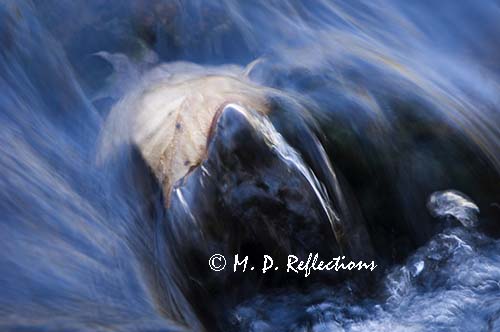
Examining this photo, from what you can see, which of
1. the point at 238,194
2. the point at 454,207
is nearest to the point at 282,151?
the point at 238,194

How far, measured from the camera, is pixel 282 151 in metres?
3.16

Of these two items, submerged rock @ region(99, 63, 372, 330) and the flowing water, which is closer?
the flowing water

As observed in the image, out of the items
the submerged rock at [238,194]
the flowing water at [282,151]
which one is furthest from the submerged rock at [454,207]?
the submerged rock at [238,194]

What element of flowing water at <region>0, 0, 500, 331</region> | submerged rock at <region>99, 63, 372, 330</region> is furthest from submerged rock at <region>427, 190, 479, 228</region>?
submerged rock at <region>99, 63, 372, 330</region>

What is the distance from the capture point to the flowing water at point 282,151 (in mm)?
2639

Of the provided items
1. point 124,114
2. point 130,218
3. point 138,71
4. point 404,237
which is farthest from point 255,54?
point 130,218

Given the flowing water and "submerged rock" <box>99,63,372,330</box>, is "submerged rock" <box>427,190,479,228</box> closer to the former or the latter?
the flowing water

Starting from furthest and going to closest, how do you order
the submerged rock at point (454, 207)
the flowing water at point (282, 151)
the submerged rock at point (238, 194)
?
the submerged rock at point (454, 207)
the submerged rock at point (238, 194)
the flowing water at point (282, 151)

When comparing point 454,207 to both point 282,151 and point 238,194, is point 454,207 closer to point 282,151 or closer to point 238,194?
point 282,151

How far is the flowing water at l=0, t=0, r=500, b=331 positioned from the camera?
2.64 metres

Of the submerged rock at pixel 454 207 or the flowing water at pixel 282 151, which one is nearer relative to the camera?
the flowing water at pixel 282 151

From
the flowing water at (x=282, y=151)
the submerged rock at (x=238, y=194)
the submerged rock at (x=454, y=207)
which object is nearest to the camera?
the flowing water at (x=282, y=151)

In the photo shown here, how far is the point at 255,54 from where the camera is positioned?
4215 millimetres

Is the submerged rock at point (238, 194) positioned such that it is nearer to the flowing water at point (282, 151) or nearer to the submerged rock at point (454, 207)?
the flowing water at point (282, 151)
